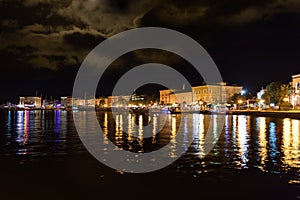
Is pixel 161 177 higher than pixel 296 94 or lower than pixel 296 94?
lower

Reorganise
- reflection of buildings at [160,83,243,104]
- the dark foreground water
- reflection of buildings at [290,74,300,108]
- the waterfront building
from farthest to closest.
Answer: reflection of buildings at [160,83,243,104] → the waterfront building → reflection of buildings at [290,74,300,108] → the dark foreground water

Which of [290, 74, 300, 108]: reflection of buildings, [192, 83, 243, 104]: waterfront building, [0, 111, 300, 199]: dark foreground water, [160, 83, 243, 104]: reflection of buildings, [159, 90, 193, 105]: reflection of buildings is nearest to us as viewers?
[0, 111, 300, 199]: dark foreground water

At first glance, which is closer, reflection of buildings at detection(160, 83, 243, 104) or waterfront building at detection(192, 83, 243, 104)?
waterfront building at detection(192, 83, 243, 104)

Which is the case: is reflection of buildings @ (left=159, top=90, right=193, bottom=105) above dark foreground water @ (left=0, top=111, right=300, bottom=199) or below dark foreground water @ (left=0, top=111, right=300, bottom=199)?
above

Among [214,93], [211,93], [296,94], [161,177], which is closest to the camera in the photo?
[161,177]

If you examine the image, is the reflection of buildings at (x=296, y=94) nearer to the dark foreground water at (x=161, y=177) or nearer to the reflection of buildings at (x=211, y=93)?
the reflection of buildings at (x=211, y=93)

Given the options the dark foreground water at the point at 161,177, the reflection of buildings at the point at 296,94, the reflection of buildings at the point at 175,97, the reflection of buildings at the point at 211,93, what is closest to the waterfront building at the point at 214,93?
the reflection of buildings at the point at 211,93

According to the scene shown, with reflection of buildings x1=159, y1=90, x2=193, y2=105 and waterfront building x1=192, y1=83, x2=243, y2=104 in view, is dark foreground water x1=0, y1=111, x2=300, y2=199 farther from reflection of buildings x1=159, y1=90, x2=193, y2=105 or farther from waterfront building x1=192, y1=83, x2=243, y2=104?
reflection of buildings x1=159, y1=90, x2=193, y2=105

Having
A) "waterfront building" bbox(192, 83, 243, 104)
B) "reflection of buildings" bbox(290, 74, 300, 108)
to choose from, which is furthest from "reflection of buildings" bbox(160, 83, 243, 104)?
"reflection of buildings" bbox(290, 74, 300, 108)

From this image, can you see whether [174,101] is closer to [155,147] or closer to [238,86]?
[238,86]

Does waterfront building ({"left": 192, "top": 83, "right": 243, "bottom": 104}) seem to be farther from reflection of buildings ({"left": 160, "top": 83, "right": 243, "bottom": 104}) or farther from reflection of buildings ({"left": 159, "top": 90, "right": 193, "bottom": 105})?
reflection of buildings ({"left": 159, "top": 90, "right": 193, "bottom": 105})

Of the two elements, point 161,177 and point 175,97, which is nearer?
point 161,177

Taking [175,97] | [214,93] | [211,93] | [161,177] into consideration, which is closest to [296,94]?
[211,93]

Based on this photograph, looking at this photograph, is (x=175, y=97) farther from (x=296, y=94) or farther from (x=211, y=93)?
(x=296, y=94)
